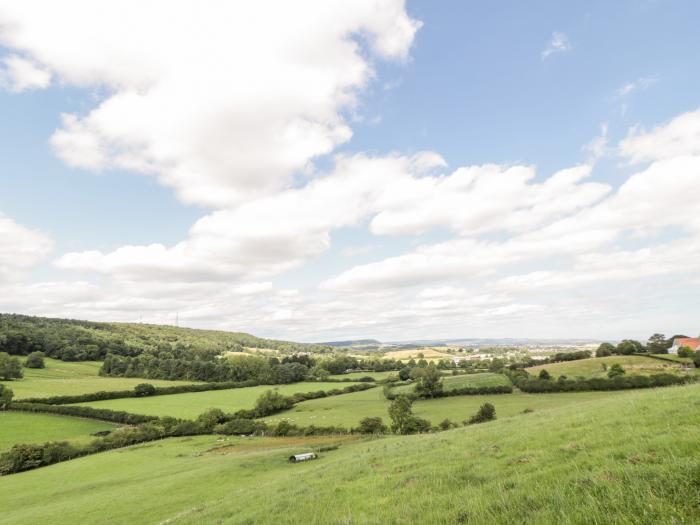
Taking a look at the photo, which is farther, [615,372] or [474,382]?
[474,382]

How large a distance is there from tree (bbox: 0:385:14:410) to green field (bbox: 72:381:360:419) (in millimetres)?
17014

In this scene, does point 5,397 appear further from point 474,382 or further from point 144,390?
point 474,382

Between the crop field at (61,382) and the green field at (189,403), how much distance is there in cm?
1300

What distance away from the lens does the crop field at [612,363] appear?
298 feet

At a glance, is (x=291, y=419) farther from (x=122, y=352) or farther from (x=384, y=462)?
(x=122, y=352)

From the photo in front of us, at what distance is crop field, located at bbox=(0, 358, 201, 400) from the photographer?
353 ft

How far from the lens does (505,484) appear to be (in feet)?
32.6

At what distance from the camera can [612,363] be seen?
100062 millimetres

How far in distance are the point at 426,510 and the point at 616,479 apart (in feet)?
14.6

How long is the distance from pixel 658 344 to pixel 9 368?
231 metres

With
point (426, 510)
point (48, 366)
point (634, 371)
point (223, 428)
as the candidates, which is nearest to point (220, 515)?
point (426, 510)

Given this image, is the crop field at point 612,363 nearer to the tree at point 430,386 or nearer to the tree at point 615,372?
the tree at point 615,372

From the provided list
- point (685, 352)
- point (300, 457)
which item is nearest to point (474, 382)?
point (685, 352)

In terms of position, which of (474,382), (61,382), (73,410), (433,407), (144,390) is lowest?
(73,410)
